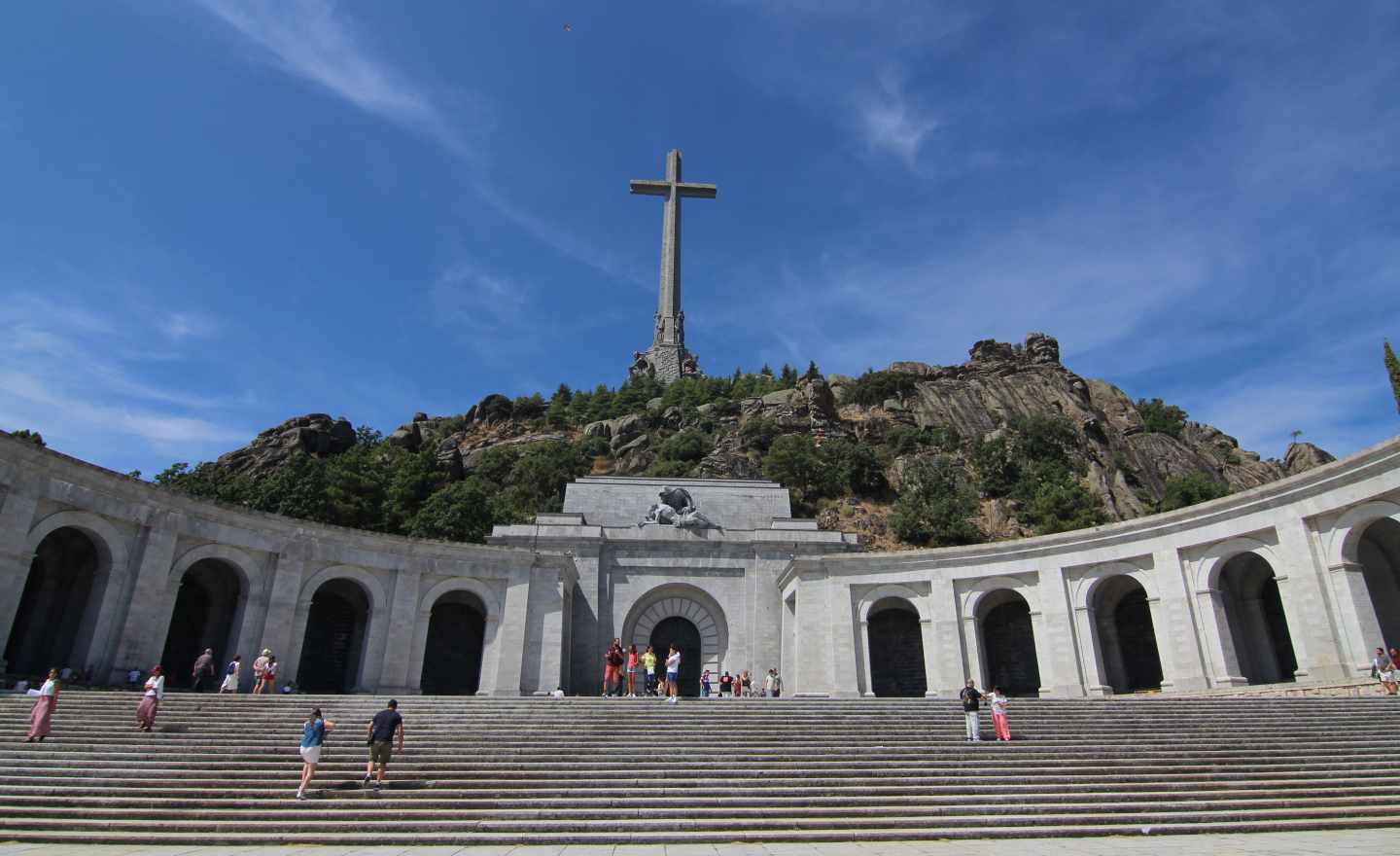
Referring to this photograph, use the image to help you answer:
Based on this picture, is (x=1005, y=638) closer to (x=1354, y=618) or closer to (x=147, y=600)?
(x=1354, y=618)

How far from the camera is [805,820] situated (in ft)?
39.1

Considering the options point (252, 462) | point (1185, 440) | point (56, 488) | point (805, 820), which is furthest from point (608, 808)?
point (1185, 440)

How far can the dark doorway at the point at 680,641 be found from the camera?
31891 millimetres

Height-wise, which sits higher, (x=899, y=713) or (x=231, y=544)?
(x=231, y=544)

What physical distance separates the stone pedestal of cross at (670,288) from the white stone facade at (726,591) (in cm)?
6942

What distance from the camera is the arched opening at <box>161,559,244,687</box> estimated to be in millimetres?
26141

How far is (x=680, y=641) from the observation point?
32281mm

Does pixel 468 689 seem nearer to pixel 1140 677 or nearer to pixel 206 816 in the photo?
pixel 206 816

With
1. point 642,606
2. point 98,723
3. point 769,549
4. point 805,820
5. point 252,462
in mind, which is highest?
point 252,462

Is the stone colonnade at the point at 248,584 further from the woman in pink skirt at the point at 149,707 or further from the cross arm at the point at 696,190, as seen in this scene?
the cross arm at the point at 696,190

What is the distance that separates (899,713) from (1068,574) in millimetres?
11758

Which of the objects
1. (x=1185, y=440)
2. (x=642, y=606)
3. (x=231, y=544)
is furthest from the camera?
(x=1185, y=440)

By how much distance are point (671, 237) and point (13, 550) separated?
283ft

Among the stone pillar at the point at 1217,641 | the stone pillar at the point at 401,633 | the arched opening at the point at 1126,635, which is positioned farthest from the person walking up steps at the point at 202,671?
the stone pillar at the point at 1217,641
